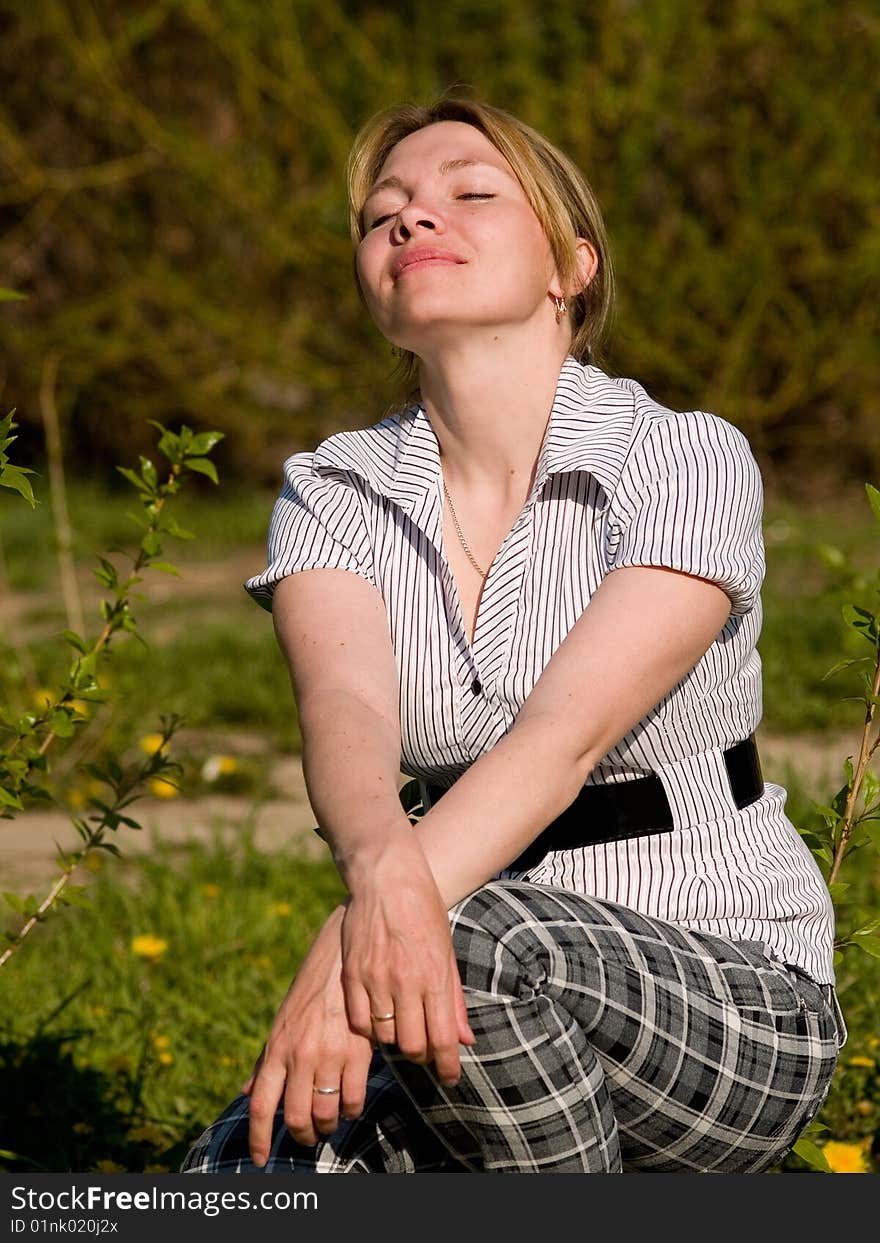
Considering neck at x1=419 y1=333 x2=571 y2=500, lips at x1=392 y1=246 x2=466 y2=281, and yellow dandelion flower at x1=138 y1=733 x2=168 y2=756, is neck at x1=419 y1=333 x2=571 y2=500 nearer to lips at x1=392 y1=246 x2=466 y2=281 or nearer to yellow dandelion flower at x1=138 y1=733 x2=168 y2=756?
lips at x1=392 y1=246 x2=466 y2=281

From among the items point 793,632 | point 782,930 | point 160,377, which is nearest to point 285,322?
point 160,377

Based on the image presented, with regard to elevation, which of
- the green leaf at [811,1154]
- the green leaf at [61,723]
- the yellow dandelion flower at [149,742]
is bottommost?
the yellow dandelion flower at [149,742]

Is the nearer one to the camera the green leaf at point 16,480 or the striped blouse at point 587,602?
the green leaf at point 16,480

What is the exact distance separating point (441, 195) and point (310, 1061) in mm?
1017

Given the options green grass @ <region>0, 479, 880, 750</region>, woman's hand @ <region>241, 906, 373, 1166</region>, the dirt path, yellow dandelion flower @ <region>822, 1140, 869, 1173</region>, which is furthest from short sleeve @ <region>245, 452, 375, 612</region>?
the dirt path

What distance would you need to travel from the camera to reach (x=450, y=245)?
6.13 feet

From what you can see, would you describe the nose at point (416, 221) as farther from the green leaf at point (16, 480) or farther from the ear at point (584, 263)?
the green leaf at point (16, 480)

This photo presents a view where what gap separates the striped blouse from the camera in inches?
68.4

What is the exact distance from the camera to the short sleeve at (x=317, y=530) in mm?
1876

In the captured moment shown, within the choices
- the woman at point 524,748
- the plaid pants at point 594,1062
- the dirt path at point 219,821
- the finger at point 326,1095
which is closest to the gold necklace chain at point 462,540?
the woman at point 524,748

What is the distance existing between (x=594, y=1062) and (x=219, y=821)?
1.90 m

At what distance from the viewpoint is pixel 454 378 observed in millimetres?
1896

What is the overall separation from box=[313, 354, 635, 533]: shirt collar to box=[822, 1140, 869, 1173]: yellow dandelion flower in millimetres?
922

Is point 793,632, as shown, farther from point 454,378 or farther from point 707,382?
point 454,378
